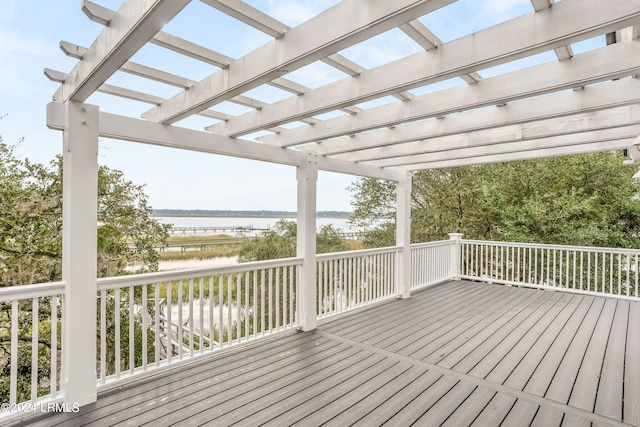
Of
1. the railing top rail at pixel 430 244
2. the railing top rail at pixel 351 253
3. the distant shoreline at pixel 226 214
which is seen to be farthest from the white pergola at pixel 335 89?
the distant shoreline at pixel 226 214

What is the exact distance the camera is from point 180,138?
10.1ft

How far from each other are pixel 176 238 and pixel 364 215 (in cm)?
665

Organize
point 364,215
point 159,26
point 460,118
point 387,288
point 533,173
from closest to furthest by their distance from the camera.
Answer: point 159,26 → point 460,118 → point 387,288 → point 533,173 → point 364,215

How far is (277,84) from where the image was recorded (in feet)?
8.24

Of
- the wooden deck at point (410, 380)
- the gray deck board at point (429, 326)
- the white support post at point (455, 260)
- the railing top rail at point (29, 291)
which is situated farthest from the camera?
the white support post at point (455, 260)

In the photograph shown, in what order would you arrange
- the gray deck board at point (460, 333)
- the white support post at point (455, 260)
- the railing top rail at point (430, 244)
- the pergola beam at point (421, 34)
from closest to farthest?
the pergola beam at point (421, 34) < the gray deck board at point (460, 333) < the railing top rail at point (430, 244) < the white support post at point (455, 260)

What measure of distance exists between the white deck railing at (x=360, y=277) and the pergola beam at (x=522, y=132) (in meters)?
1.49

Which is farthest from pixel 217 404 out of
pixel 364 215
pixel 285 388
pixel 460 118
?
pixel 364 215

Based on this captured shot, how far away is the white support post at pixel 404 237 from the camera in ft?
19.2

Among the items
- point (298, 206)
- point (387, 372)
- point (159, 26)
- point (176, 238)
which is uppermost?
point (159, 26)

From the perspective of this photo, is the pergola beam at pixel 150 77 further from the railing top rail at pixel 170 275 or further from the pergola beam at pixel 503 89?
the railing top rail at pixel 170 275

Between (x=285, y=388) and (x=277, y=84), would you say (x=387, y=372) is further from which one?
(x=277, y=84)

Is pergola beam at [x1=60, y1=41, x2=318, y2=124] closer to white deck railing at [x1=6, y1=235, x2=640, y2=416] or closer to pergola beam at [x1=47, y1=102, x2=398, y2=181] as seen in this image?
pergola beam at [x1=47, y1=102, x2=398, y2=181]

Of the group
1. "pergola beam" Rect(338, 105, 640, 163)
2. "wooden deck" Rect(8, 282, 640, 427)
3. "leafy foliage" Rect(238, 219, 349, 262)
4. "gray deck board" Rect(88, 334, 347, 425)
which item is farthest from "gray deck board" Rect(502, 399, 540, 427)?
"leafy foliage" Rect(238, 219, 349, 262)
